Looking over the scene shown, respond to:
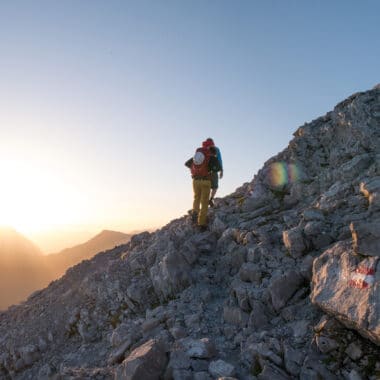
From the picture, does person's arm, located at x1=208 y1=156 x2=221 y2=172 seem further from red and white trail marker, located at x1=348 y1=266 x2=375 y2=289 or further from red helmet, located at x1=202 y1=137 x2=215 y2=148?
red and white trail marker, located at x1=348 y1=266 x2=375 y2=289

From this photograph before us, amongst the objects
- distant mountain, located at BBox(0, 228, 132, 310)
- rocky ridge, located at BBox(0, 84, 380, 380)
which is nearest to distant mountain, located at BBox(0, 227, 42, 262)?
distant mountain, located at BBox(0, 228, 132, 310)

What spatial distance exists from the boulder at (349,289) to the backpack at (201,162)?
8.13 m

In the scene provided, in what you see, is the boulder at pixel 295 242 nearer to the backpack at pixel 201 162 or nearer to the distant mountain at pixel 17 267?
the backpack at pixel 201 162

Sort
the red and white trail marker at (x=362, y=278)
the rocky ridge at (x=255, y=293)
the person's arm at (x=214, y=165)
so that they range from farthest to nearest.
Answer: the person's arm at (x=214, y=165) < the rocky ridge at (x=255, y=293) < the red and white trail marker at (x=362, y=278)

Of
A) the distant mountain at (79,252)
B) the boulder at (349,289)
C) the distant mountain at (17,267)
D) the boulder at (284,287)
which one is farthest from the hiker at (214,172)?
the distant mountain at (79,252)

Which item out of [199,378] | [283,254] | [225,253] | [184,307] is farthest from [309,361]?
[225,253]

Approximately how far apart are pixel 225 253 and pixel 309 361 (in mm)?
6657

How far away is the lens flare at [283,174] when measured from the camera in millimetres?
16581

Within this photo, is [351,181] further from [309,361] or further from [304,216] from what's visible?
[309,361]

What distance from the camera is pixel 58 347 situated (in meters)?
14.8

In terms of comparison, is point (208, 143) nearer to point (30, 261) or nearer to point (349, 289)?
point (349, 289)

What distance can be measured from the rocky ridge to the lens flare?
0.21ft

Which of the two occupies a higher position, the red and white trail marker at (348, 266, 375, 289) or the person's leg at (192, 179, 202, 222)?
the person's leg at (192, 179, 202, 222)

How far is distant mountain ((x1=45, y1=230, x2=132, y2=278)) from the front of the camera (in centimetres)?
11944
